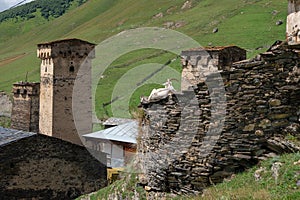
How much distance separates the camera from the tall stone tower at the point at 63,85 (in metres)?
30.0

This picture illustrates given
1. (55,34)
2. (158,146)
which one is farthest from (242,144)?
(55,34)

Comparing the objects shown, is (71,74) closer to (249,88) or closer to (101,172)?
(101,172)

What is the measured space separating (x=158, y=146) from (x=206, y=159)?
1182mm

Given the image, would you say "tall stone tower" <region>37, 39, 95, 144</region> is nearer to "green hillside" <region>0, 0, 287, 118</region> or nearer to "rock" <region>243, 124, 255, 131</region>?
"green hillside" <region>0, 0, 287, 118</region>

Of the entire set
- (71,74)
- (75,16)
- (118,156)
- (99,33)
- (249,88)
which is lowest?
(118,156)

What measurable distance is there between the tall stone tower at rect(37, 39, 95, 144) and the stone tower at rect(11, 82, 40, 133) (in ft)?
8.84

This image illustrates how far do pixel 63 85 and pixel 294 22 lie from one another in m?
23.8

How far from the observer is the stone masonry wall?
20.3 ft

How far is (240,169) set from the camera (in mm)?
6426

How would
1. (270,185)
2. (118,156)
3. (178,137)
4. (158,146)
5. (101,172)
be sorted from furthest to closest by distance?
(118,156) < (101,172) < (158,146) < (178,137) < (270,185)

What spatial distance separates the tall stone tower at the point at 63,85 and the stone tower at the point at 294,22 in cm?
2293

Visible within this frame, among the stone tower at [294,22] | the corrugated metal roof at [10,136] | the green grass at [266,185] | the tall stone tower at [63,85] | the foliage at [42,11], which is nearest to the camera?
the green grass at [266,185]

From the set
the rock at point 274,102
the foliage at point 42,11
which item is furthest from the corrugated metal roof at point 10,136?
the foliage at point 42,11

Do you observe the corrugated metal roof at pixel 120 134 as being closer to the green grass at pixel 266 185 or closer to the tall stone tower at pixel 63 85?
the tall stone tower at pixel 63 85
